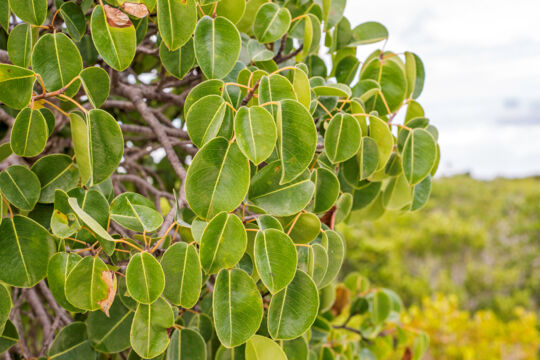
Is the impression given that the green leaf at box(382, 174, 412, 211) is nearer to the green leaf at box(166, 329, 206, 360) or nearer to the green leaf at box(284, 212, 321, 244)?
the green leaf at box(284, 212, 321, 244)

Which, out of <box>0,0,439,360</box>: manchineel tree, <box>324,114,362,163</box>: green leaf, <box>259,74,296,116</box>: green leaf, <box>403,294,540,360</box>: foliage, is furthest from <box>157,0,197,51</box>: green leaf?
<box>403,294,540,360</box>: foliage

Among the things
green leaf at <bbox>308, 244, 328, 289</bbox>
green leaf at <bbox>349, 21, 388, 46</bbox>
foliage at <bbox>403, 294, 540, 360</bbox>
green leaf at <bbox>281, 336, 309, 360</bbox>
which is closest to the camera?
green leaf at <bbox>308, 244, 328, 289</bbox>

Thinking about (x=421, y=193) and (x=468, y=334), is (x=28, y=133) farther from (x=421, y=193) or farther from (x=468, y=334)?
(x=468, y=334)

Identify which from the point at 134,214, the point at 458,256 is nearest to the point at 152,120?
the point at 134,214

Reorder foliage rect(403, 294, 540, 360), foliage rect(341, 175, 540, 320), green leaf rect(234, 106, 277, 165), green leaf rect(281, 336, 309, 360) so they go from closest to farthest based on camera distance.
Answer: green leaf rect(234, 106, 277, 165) < green leaf rect(281, 336, 309, 360) < foliage rect(403, 294, 540, 360) < foliage rect(341, 175, 540, 320)

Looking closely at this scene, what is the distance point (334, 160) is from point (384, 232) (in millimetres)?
4178

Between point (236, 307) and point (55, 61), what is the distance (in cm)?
38

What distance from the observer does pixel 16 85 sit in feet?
→ 1.83

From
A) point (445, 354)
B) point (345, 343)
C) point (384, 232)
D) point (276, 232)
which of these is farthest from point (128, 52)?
point (384, 232)

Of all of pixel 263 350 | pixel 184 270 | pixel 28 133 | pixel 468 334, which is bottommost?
pixel 468 334

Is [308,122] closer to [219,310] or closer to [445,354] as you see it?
[219,310]

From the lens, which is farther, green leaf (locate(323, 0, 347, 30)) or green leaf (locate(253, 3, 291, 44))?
green leaf (locate(323, 0, 347, 30))

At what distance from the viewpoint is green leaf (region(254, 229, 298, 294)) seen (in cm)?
55

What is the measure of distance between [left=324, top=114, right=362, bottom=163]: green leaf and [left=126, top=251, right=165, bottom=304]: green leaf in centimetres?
27
